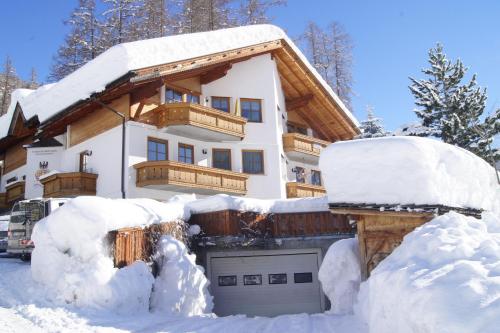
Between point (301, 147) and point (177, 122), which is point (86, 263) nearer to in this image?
point (177, 122)

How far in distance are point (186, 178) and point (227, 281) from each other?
16.1 ft

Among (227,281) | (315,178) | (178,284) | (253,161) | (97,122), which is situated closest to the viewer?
(178,284)

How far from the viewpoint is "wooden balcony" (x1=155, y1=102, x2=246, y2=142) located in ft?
62.5

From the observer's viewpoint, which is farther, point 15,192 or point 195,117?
point 15,192

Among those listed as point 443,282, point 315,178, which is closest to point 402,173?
point 443,282

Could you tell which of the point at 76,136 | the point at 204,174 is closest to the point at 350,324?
the point at 204,174

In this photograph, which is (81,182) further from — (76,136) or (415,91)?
(415,91)

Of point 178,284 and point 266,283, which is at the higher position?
point 178,284

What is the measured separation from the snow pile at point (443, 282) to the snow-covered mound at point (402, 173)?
5.82 feet

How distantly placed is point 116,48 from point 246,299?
11802 mm

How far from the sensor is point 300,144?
79.2 feet

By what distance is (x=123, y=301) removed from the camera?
27.8 feet

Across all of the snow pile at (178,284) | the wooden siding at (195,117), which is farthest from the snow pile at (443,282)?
the wooden siding at (195,117)

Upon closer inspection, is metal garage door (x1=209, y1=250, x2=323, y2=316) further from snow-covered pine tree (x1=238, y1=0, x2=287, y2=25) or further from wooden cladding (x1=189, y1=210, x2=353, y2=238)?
snow-covered pine tree (x1=238, y1=0, x2=287, y2=25)
